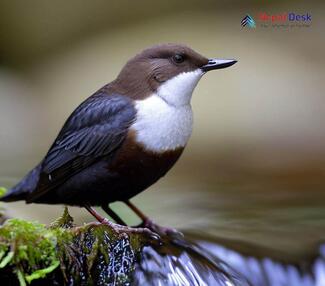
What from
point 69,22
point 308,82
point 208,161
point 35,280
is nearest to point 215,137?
point 208,161

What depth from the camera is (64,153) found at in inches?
129

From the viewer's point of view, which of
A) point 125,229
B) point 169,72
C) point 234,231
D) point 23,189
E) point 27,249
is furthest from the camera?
point 234,231

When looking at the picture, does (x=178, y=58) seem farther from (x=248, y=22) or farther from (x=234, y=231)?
(x=248, y=22)

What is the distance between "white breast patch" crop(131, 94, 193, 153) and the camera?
9.93ft

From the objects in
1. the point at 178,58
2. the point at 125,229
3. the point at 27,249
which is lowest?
the point at 27,249

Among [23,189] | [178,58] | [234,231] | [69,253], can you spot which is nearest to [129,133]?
[178,58]

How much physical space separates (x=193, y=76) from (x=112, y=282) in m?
1.02

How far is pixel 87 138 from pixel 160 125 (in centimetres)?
39

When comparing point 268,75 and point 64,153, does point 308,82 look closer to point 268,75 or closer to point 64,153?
point 268,75

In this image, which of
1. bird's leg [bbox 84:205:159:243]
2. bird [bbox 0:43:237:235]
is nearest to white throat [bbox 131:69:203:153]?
bird [bbox 0:43:237:235]

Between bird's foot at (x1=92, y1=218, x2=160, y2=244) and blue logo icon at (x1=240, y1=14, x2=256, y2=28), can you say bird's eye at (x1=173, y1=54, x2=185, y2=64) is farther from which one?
blue logo icon at (x1=240, y1=14, x2=256, y2=28)

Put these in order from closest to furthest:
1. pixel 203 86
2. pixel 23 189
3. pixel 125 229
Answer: pixel 125 229, pixel 23 189, pixel 203 86

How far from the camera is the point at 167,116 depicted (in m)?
3.05

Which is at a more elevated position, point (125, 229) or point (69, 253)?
point (125, 229)
